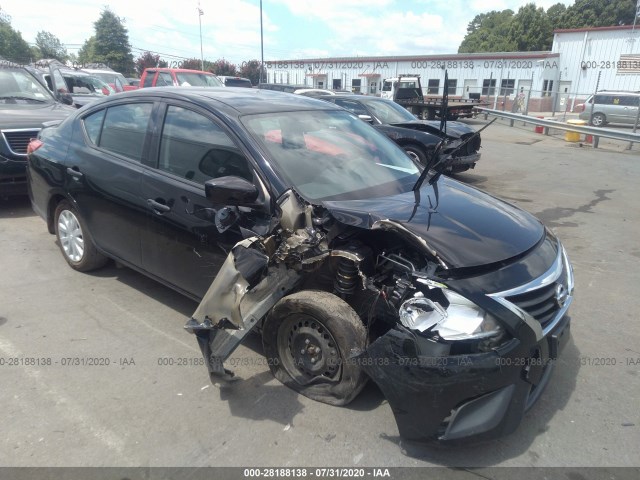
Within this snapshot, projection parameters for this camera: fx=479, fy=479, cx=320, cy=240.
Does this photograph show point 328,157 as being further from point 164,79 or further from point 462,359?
point 164,79

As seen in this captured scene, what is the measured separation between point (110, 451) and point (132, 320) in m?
1.49

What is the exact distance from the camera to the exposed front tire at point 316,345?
2.66 m

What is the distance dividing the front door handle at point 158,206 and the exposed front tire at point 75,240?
1.15 metres

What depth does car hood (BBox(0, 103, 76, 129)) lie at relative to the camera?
21.6ft

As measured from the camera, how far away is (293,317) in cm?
288

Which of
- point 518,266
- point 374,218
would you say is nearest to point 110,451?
point 374,218

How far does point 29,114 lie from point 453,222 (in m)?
6.75

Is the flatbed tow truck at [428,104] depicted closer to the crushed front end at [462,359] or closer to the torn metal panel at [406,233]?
the torn metal panel at [406,233]

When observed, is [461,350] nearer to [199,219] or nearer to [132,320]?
[199,219]

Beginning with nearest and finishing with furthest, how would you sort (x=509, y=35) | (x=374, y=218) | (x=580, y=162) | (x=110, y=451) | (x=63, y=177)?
(x=110, y=451), (x=374, y=218), (x=63, y=177), (x=580, y=162), (x=509, y=35)

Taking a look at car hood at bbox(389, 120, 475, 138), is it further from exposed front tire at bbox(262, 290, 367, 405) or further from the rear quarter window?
exposed front tire at bbox(262, 290, 367, 405)

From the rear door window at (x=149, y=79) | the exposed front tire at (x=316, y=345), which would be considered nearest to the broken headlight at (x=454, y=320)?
the exposed front tire at (x=316, y=345)

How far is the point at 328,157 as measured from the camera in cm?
350

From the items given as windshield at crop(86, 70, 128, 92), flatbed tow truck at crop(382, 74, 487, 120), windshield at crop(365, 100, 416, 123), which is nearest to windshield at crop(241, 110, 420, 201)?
windshield at crop(365, 100, 416, 123)
